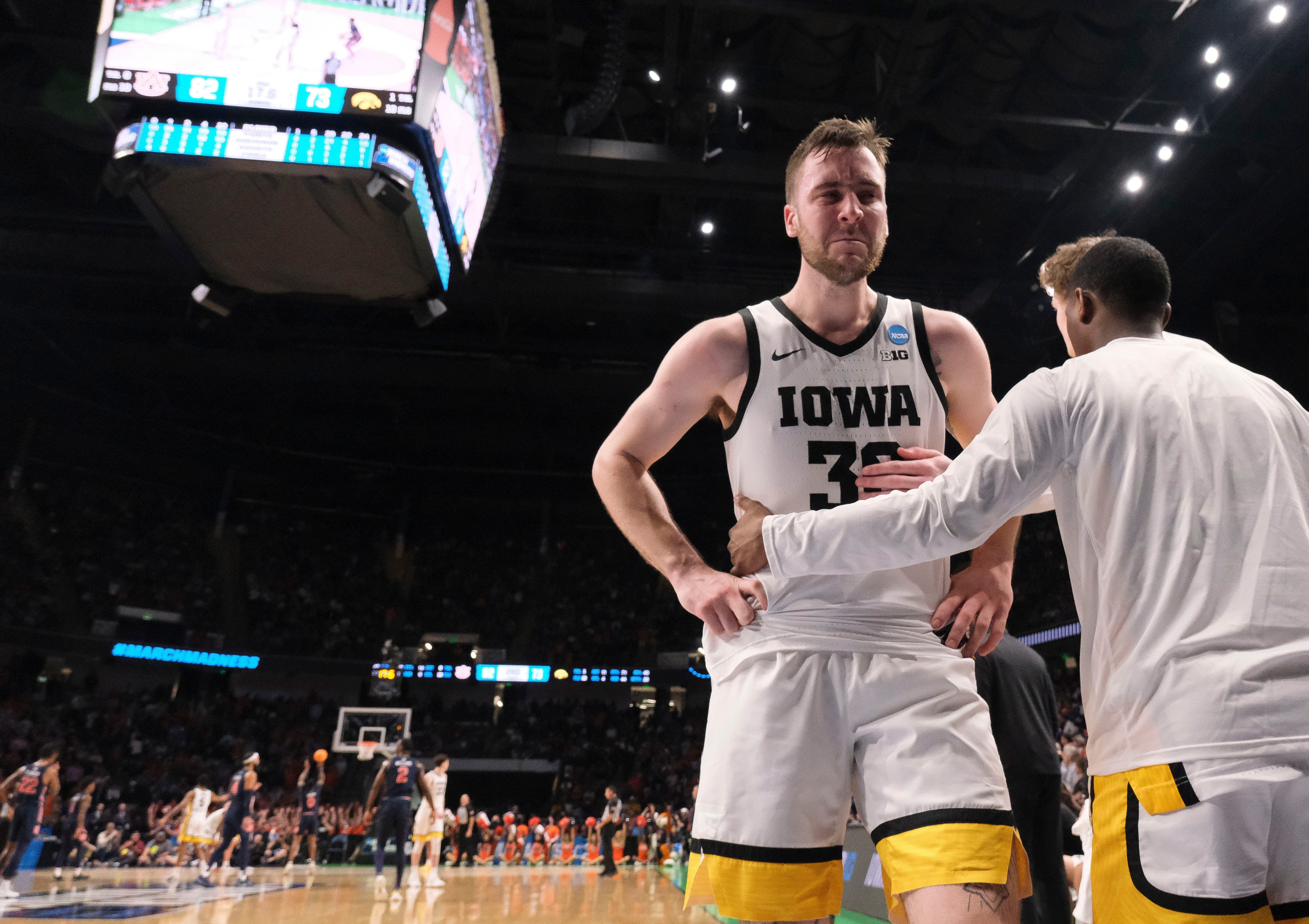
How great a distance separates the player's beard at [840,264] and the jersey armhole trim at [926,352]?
0.51 ft

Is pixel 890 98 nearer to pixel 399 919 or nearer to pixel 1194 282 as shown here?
pixel 1194 282

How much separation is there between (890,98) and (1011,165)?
2.81m

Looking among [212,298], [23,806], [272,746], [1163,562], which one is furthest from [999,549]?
[272,746]

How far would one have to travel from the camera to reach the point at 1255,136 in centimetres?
995

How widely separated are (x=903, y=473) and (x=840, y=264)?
0.60m

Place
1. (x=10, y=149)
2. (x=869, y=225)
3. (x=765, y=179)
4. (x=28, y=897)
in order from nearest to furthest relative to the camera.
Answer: (x=869, y=225) → (x=28, y=897) → (x=765, y=179) → (x=10, y=149)

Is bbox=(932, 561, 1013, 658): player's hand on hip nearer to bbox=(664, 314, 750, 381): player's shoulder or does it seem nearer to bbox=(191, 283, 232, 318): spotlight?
bbox=(664, 314, 750, 381): player's shoulder

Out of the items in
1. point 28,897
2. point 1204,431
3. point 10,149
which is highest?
point 10,149

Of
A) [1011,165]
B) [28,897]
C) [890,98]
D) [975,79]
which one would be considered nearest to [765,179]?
[890,98]

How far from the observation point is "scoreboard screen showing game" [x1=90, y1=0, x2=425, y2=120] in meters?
6.02

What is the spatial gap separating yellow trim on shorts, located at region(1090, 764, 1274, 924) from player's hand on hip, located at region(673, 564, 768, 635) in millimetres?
759

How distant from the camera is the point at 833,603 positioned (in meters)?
2.08

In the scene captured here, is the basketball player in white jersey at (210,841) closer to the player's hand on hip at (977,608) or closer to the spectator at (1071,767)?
the spectator at (1071,767)

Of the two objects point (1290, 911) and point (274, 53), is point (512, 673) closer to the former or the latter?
point (274, 53)
